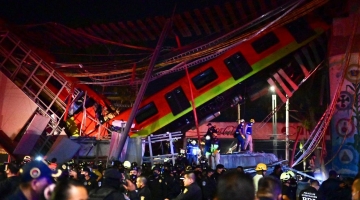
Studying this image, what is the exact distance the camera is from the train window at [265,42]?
71.9 feet

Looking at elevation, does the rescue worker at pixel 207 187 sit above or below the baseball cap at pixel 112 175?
below

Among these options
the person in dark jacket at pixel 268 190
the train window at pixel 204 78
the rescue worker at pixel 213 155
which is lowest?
the person in dark jacket at pixel 268 190

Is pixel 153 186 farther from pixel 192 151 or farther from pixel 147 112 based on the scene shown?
pixel 147 112

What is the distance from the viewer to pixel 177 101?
2212cm

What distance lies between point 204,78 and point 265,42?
303cm

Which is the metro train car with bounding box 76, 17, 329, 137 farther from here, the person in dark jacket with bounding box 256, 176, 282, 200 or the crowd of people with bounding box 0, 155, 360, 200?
the person in dark jacket with bounding box 256, 176, 282, 200

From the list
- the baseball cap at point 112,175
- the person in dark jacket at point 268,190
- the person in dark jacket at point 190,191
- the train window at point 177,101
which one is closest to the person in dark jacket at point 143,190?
Result: the person in dark jacket at point 190,191

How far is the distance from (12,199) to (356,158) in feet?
55.3

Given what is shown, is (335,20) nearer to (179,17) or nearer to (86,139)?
(179,17)

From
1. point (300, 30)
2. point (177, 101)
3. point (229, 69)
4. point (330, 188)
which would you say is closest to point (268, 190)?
point (330, 188)

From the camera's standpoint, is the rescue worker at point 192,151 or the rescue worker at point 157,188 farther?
the rescue worker at point 192,151

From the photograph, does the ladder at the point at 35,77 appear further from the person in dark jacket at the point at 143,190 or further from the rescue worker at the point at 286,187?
the rescue worker at the point at 286,187

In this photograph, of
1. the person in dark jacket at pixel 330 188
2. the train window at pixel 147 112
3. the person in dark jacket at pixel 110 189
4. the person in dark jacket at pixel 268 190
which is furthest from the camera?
the train window at pixel 147 112

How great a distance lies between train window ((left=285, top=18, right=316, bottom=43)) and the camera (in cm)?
2180
